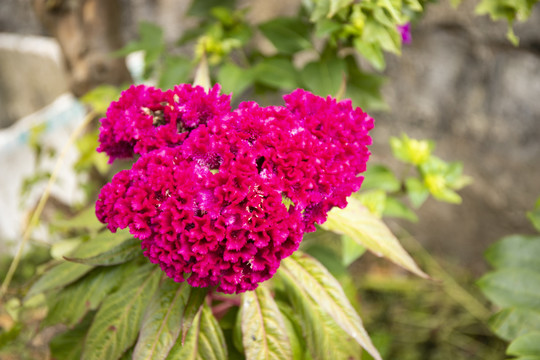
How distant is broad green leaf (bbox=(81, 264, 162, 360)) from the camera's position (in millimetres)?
946

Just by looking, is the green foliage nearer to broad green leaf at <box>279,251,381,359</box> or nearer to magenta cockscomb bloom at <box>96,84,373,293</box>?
broad green leaf at <box>279,251,381,359</box>

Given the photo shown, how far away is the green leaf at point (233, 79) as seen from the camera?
4.65 ft

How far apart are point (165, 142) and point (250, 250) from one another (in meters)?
0.26

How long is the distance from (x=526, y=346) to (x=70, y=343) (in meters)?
1.10

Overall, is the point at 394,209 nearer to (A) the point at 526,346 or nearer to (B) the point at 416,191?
(B) the point at 416,191

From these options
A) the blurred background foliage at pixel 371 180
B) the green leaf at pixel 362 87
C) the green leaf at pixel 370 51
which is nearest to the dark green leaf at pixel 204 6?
the blurred background foliage at pixel 371 180

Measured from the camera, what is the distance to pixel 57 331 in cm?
214

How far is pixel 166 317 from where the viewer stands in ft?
2.95

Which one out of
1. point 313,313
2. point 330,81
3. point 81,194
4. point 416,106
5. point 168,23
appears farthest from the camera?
point 81,194

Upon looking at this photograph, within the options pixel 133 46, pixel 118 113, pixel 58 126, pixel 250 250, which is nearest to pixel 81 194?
pixel 58 126

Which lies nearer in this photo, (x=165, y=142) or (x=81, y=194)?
(x=165, y=142)

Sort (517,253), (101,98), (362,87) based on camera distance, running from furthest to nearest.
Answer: (101,98) < (362,87) < (517,253)

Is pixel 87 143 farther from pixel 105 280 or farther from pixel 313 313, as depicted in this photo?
pixel 313 313

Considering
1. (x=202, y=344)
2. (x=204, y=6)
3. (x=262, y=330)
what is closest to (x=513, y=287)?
(x=262, y=330)
